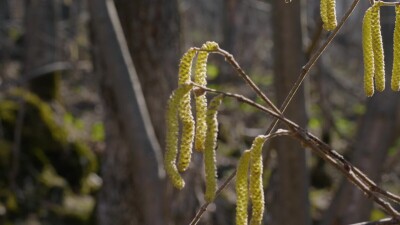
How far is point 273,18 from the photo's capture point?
12.1 feet

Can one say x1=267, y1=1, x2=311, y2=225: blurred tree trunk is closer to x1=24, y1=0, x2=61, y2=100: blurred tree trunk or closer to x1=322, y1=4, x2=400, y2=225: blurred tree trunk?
x1=322, y1=4, x2=400, y2=225: blurred tree trunk

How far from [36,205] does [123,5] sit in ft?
8.93

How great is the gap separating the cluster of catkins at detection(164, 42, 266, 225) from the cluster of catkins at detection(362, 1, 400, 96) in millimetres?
259

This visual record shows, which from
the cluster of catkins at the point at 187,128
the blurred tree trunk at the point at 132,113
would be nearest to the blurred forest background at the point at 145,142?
the blurred tree trunk at the point at 132,113

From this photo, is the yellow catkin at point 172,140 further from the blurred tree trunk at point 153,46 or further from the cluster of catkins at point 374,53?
the blurred tree trunk at point 153,46

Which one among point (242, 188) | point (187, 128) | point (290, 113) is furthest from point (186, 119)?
point (290, 113)

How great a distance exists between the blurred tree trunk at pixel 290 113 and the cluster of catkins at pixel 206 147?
218 cm

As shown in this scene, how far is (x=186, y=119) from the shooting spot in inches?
54.0

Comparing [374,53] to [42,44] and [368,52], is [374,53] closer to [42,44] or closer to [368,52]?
[368,52]

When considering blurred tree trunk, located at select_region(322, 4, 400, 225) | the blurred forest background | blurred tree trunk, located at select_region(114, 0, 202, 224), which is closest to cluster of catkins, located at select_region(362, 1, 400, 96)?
the blurred forest background

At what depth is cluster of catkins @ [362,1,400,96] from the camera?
4.60 ft

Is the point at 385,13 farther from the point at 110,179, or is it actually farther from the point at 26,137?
→ the point at 26,137

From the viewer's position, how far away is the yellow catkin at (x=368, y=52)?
4.61 feet

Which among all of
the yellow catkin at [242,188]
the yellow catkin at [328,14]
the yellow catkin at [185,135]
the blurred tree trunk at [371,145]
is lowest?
the blurred tree trunk at [371,145]
